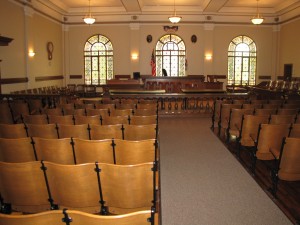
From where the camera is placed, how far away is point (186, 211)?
3.56m

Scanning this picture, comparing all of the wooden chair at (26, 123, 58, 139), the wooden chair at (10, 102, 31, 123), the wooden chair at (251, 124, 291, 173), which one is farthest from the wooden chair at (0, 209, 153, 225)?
the wooden chair at (10, 102, 31, 123)

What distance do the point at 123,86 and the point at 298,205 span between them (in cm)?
1075

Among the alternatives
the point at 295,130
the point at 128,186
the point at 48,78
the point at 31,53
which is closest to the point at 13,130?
the point at 128,186

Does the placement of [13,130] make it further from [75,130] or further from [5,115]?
[5,115]

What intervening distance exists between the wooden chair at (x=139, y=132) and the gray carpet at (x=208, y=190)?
0.73m

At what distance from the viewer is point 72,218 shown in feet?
6.04

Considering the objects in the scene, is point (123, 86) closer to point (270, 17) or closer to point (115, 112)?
point (115, 112)

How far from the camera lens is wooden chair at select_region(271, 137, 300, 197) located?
12.1 feet

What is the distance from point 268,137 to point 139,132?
1.91m

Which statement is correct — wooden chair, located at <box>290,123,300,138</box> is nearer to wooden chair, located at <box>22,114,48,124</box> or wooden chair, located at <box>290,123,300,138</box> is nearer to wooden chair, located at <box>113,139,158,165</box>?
wooden chair, located at <box>113,139,158,165</box>

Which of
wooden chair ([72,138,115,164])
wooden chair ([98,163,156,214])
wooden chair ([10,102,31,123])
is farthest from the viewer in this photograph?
wooden chair ([10,102,31,123])

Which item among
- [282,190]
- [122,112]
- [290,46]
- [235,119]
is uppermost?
[290,46]

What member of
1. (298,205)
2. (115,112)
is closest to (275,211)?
(298,205)

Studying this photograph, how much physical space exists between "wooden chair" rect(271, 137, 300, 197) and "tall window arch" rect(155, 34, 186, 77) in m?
14.5
